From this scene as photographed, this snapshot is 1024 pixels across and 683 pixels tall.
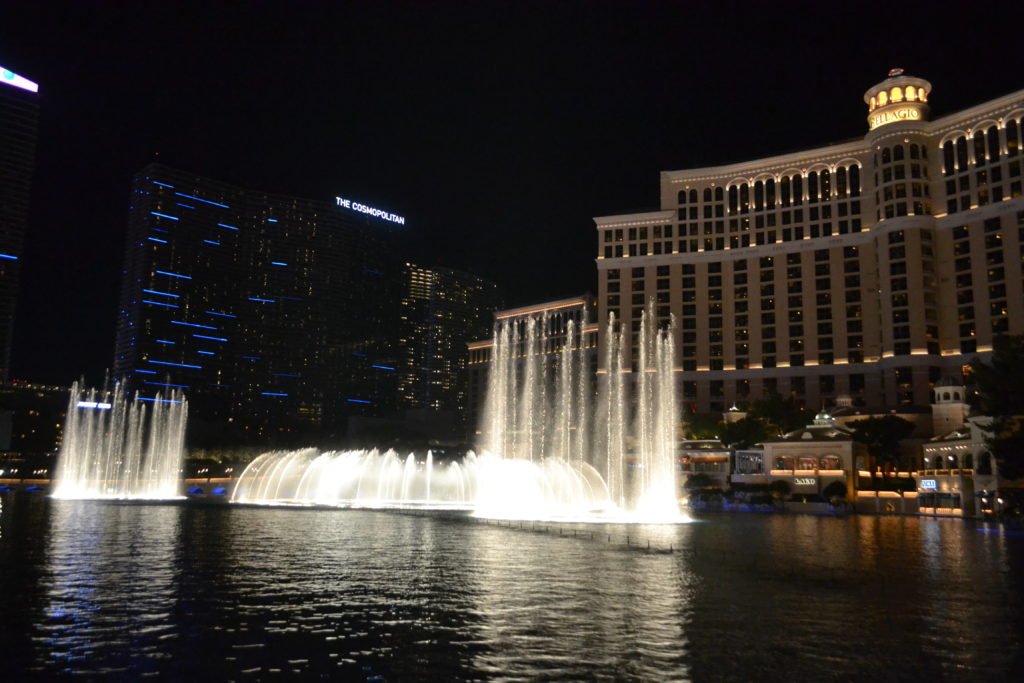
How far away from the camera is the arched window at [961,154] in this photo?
4158 inches

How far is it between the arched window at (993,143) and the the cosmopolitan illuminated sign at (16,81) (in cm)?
17468

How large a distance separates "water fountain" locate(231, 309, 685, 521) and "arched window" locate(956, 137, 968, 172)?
43690 mm

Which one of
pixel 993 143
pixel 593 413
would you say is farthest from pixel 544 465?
pixel 993 143

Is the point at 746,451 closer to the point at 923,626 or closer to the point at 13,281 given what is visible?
the point at 923,626

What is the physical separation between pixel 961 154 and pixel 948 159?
1594 mm

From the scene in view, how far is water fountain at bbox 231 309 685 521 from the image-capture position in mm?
64562

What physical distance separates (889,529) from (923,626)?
34433 mm

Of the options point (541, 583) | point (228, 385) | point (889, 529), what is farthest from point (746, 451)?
point (228, 385)

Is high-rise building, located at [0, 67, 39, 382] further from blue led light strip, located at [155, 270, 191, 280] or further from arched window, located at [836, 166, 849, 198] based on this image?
arched window, located at [836, 166, 849, 198]

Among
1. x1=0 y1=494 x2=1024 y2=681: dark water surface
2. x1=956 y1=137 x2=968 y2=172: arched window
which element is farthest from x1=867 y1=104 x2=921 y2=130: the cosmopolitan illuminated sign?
x1=0 y1=494 x2=1024 y2=681: dark water surface

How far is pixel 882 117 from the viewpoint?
111 meters

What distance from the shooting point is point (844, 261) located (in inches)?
4513

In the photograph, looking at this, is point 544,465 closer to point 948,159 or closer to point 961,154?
point 948,159

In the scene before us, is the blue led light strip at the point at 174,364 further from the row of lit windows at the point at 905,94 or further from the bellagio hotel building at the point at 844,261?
the row of lit windows at the point at 905,94
